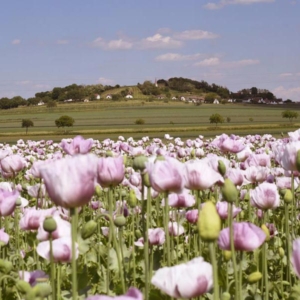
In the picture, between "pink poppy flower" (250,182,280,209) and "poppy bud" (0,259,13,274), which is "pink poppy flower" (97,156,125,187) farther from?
"pink poppy flower" (250,182,280,209)

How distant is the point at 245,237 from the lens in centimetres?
241

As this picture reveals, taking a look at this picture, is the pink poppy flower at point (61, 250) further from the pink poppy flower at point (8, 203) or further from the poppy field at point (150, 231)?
the pink poppy flower at point (8, 203)

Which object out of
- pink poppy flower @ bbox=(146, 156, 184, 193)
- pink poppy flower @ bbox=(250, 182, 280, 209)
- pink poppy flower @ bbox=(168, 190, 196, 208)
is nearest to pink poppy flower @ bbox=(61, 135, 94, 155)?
pink poppy flower @ bbox=(168, 190, 196, 208)

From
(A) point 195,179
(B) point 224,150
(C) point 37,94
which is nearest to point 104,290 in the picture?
(A) point 195,179

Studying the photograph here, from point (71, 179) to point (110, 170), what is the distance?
0.84 metres

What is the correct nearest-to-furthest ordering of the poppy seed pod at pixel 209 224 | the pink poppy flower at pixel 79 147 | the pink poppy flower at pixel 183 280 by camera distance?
1. the poppy seed pod at pixel 209 224
2. the pink poppy flower at pixel 183 280
3. the pink poppy flower at pixel 79 147

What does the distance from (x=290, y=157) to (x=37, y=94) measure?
13887cm

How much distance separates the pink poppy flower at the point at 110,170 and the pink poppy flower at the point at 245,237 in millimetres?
542

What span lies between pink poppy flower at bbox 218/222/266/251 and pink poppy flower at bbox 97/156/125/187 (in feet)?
1.78

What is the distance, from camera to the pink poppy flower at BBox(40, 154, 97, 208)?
1.80 meters

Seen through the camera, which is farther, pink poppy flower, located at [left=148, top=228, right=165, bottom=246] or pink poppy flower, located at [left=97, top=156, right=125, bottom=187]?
pink poppy flower, located at [left=148, top=228, right=165, bottom=246]

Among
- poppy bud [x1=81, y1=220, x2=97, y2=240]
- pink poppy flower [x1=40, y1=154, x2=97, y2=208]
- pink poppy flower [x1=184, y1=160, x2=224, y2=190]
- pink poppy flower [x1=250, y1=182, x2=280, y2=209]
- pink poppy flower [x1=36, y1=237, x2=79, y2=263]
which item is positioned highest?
pink poppy flower [x1=40, y1=154, x2=97, y2=208]

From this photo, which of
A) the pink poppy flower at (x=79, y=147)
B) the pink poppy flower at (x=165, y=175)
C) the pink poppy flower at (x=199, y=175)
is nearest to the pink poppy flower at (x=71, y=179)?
the pink poppy flower at (x=165, y=175)

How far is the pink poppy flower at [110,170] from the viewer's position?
263 centimetres
